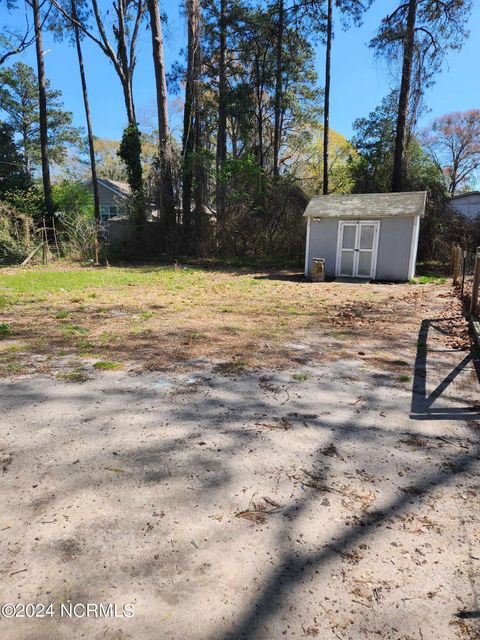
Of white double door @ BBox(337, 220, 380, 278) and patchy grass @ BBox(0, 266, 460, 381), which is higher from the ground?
white double door @ BBox(337, 220, 380, 278)

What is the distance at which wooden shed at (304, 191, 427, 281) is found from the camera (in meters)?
13.3

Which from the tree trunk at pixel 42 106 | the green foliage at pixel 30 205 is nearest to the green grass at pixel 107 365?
the green foliage at pixel 30 205

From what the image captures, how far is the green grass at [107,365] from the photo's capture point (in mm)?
4281

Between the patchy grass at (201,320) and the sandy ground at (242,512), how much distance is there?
47.7 inches

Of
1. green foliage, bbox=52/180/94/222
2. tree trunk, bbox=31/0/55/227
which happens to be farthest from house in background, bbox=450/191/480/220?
green foliage, bbox=52/180/94/222

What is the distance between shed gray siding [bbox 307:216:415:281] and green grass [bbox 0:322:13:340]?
10545 millimetres

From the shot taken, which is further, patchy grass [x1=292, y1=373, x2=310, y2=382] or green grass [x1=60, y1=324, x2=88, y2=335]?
green grass [x1=60, y1=324, x2=88, y2=335]

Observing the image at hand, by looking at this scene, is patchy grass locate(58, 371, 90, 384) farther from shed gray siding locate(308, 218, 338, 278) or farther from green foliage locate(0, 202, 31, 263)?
green foliage locate(0, 202, 31, 263)

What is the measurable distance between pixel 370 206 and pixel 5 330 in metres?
12.1

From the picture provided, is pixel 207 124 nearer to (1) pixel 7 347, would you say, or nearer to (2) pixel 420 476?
(1) pixel 7 347

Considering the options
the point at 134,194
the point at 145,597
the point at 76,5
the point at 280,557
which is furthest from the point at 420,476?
the point at 76,5

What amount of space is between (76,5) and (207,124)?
30.3 feet

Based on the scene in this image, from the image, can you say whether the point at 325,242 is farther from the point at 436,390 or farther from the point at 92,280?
the point at 436,390

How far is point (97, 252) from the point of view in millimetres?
18266
